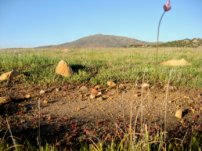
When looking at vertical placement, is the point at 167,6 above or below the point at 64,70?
above

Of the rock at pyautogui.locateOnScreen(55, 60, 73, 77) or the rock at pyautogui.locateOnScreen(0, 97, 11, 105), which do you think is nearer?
the rock at pyautogui.locateOnScreen(0, 97, 11, 105)

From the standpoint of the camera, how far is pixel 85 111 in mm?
4715

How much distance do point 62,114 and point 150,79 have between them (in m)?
2.92

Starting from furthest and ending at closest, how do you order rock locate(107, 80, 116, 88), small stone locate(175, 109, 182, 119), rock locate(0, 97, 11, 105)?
rock locate(107, 80, 116, 88) → rock locate(0, 97, 11, 105) → small stone locate(175, 109, 182, 119)

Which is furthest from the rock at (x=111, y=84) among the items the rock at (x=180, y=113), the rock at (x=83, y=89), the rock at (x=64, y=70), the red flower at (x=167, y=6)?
the red flower at (x=167, y=6)

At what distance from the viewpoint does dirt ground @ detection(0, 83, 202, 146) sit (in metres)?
3.84

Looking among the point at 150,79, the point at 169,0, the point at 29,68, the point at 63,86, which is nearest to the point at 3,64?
the point at 29,68

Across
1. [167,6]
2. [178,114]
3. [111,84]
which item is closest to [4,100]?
[111,84]

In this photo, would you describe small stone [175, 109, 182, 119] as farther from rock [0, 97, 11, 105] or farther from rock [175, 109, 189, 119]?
rock [0, 97, 11, 105]

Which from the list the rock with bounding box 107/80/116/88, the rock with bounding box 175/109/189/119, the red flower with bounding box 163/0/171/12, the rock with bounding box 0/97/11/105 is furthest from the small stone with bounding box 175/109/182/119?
the red flower with bounding box 163/0/171/12

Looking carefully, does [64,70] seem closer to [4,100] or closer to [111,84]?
[111,84]

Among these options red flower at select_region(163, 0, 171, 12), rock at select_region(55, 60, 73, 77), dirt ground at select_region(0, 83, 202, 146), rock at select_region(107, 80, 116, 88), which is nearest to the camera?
red flower at select_region(163, 0, 171, 12)

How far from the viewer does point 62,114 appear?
4582mm

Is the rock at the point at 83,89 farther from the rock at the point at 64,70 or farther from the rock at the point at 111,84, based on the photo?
the rock at the point at 64,70
